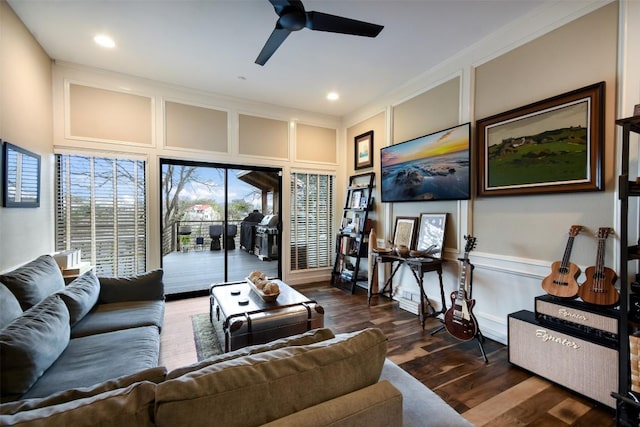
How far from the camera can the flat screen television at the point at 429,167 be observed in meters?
3.06

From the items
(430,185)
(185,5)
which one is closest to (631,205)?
(430,185)

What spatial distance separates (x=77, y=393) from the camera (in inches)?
32.0

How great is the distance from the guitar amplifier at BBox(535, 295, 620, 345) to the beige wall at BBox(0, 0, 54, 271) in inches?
168

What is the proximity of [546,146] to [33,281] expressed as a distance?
418 cm

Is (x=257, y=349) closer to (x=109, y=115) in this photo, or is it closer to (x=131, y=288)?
(x=131, y=288)

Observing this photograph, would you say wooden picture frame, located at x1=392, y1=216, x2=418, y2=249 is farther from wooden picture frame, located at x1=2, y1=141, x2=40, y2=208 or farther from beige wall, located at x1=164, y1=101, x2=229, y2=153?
wooden picture frame, located at x1=2, y1=141, x2=40, y2=208

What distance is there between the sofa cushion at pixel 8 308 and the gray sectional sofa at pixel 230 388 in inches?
0.8

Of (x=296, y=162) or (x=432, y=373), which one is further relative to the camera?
(x=296, y=162)

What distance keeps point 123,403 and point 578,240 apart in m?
2.99

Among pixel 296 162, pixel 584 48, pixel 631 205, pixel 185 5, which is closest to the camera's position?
pixel 631 205

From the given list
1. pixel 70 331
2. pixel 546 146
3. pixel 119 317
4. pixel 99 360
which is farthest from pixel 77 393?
pixel 546 146

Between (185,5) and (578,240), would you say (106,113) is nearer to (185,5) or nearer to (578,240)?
(185,5)

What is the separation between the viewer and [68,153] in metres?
3.36

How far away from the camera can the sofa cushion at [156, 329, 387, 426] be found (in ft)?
2.36
